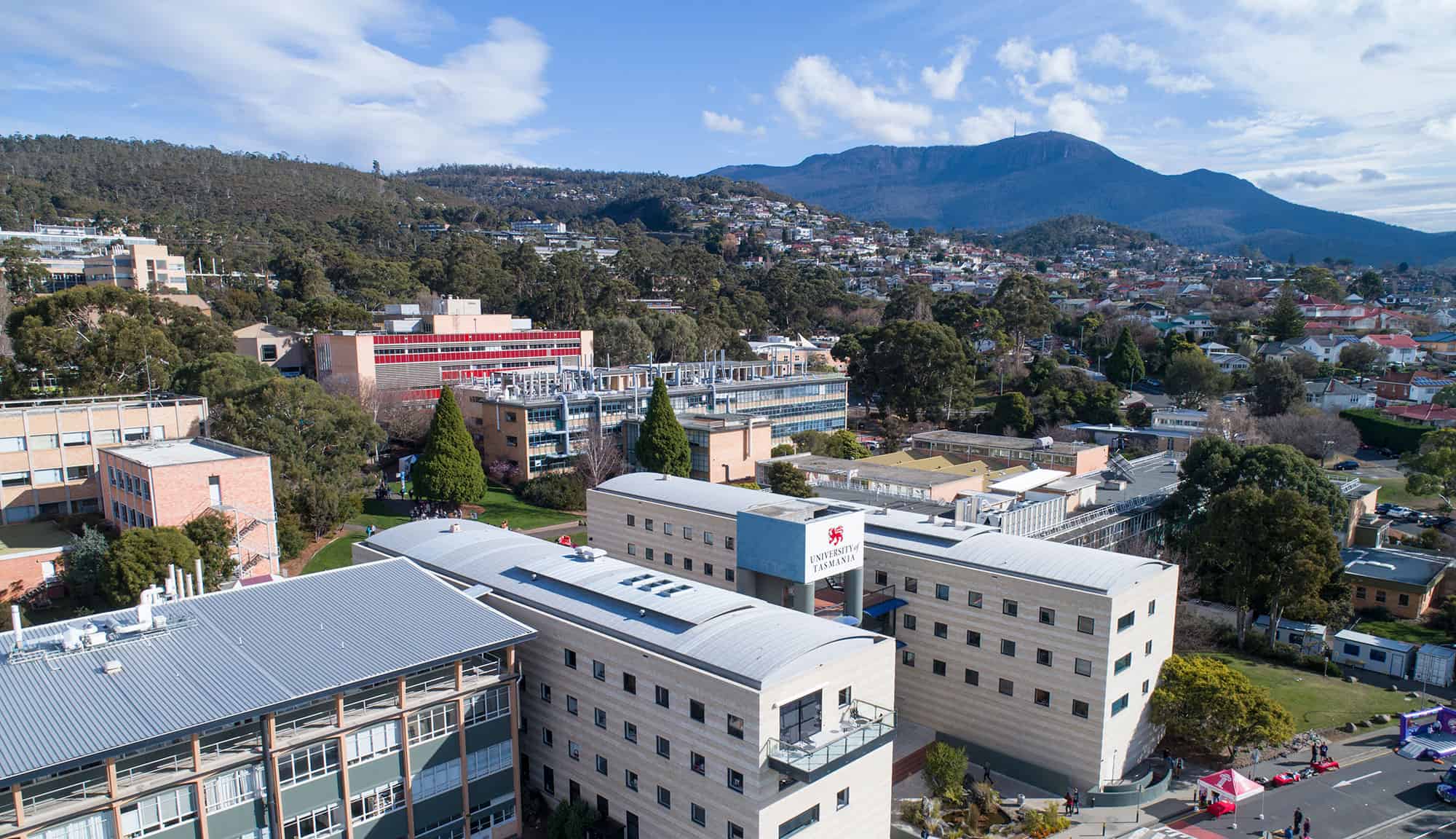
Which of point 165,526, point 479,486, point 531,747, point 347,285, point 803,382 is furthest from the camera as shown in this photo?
point 347,285

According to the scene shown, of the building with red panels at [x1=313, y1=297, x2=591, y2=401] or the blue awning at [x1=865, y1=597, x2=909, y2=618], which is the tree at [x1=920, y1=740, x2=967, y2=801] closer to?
the blue awning at [x1=865, y1=597, x2=909, y2=618]

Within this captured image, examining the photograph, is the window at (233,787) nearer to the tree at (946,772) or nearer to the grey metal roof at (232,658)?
the grey metal roof at (232,658)

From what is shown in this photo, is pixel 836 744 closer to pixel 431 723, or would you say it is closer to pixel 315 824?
pixel 431 723

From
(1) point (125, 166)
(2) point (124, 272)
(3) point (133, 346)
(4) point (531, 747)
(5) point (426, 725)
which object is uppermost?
(1) point (125, 166)

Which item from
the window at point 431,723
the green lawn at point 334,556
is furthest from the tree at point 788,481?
the window at point 431,723

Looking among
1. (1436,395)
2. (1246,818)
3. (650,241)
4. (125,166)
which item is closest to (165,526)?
(1246,818)

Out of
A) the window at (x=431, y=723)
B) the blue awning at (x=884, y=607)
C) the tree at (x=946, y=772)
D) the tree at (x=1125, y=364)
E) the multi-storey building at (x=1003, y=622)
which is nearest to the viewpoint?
the window at (x=431, y=723)

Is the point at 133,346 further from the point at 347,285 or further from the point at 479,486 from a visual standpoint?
the point at 347,285

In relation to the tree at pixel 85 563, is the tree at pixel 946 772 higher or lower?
lower
